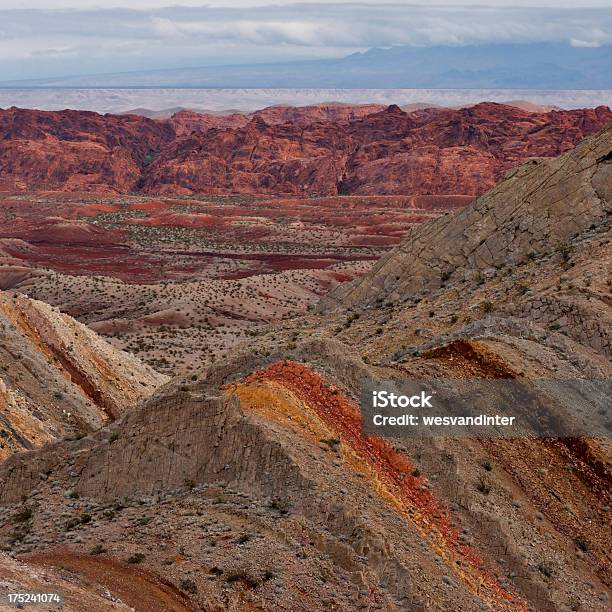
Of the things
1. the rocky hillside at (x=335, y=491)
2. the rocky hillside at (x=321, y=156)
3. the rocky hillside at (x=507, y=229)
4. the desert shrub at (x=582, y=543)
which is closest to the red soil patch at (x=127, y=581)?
the rocky hillside at (x=335, y=491)

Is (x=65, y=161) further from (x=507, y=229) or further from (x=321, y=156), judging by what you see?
(x=507, y=229)

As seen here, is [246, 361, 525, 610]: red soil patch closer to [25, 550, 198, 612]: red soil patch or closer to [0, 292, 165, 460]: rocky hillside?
[25, 550, 198, 612]: red soil patch

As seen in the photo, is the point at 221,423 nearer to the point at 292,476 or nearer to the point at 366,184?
the point at 292,476

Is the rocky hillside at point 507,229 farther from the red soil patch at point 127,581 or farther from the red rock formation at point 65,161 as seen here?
the red rock formation at point 65,161

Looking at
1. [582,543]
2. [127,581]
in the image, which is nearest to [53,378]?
[127,581]

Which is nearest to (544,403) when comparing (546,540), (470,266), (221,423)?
(546,540)

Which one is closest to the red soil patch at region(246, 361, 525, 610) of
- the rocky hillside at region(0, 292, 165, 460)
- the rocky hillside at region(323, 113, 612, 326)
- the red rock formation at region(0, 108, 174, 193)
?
the rocky hillside at region(0, 292, 165, 460)

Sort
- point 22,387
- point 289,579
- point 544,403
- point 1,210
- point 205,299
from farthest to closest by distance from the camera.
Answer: point 1,210, point 205,299, point 22,387, point 544,403, point 289,579
